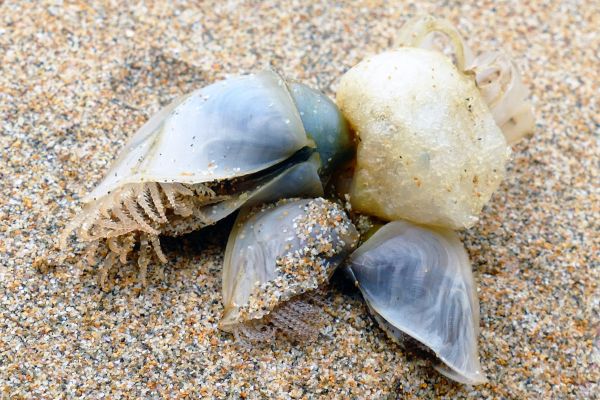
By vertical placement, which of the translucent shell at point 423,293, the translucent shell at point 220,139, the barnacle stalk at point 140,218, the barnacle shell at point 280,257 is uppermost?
the translucent shell at point 220,139

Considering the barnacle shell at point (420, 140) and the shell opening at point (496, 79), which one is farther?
the shell opening at point (496, 79)

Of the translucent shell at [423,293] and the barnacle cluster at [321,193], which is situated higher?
the barnacle cluster at [321,193]

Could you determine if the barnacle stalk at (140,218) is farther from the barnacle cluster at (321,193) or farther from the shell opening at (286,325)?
the shell opening at (286,325)

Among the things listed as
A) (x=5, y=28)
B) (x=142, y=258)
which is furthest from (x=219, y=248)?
(x=5, y=28)

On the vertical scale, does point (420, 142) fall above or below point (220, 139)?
below

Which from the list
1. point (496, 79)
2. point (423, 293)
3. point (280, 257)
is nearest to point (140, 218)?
point (280, 257)

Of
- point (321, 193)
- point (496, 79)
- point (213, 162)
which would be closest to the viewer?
point (213, 162)

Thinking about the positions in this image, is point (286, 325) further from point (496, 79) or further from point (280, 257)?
point (496, 79)

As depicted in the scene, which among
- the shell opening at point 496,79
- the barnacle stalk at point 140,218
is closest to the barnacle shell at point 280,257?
the barnacle stalk at point 140,218
